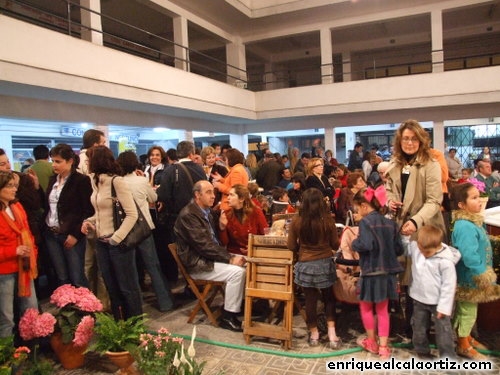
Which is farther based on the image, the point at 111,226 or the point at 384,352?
the point at 111,226

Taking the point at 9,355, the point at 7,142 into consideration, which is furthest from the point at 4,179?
the point at 7,142

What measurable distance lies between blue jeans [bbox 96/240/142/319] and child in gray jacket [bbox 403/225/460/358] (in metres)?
2.24

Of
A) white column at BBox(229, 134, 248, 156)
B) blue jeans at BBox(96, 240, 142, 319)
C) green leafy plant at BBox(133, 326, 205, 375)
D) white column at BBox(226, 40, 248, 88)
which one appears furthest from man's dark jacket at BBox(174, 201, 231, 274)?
white column at BBox(229, 134, 248, 156)

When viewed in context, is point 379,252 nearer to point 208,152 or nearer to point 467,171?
point 208,152

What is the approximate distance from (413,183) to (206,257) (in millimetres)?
1861

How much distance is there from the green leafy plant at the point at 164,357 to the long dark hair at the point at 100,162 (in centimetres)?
135

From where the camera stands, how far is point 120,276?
3.43 meters

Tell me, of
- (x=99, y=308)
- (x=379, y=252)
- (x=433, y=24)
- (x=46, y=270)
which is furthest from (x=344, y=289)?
(x=433, y=24)

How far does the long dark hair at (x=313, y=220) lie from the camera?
3199 millimetres

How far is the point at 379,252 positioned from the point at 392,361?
2.62 ft

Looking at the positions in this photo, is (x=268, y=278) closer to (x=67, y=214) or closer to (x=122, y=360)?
(x=122, y=360)

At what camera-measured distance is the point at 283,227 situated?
160 inches

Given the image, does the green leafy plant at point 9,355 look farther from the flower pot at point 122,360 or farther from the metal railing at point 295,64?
the metal railing at point 295,64

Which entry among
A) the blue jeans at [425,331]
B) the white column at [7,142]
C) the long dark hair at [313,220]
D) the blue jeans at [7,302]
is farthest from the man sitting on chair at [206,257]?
the white column at [7,142]
